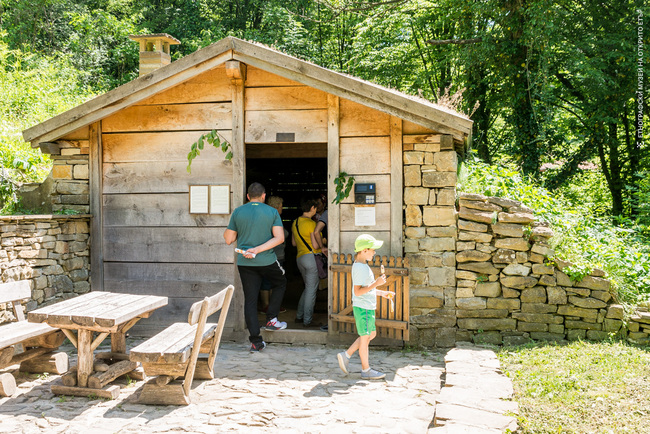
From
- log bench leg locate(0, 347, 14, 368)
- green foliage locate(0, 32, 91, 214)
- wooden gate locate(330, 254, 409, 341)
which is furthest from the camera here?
green foliage locate(0, 32, 91, 214)

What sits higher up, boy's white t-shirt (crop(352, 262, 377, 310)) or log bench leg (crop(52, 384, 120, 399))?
boy's white t-shirt (crop(352, 262, 377, 310))

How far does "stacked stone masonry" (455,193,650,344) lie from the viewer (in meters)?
6.29

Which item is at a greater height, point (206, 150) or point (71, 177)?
point (206, 150)

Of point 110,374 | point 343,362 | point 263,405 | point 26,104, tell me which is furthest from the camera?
point 26,104

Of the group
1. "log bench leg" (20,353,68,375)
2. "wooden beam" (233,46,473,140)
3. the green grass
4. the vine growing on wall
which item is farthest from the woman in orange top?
"log bench leg" (20,353,68,375)

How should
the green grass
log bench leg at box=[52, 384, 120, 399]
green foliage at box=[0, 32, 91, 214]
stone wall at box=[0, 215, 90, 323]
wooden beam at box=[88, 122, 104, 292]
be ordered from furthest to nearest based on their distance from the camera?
green foliage at box=[0, 32, 91, 214]
wooden beam at box=[88, 122, 104, 292]
stone wall at box=[0, 215, 90, 323]
log bench leg at box=[52, 384, 120, 399]
the green grass

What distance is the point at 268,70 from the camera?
6.40 metres

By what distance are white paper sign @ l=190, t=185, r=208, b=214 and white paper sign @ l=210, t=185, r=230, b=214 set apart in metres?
0.08

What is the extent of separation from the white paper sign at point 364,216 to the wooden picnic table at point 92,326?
258cm

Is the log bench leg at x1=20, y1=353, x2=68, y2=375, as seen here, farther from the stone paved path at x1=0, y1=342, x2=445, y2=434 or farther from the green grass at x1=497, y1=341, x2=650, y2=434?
the green grass at x1=497, y1=341, x2=650, y2=434

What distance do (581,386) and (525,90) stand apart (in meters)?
8.13

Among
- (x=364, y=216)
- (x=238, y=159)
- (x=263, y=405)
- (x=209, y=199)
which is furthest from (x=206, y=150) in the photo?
(x=263, y=405)

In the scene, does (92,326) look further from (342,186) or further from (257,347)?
(342,186)

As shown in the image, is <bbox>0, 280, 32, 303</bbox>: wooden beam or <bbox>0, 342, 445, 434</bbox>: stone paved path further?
<bbox>0, 280, 32, 303</bbox>: wooden beam
